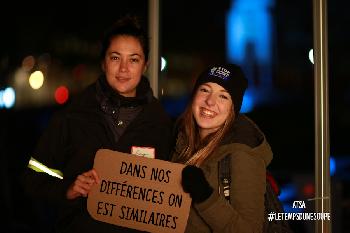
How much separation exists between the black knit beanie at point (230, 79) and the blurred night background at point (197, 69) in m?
1.02

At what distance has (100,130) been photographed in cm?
326

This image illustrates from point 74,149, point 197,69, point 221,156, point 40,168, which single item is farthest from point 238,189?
point 197,69

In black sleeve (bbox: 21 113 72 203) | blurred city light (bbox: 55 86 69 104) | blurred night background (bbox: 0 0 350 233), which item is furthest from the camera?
blurred city light (bbox: 55 86 69 104)

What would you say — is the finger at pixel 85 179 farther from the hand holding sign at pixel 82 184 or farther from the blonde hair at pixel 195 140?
the blonde hair at pixel 195 140

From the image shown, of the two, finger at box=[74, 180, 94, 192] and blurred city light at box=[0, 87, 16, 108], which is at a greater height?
blurred city light at box=[0, 87, 16, 108]

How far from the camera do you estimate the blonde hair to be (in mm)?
3098

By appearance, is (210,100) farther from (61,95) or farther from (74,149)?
(61,95)

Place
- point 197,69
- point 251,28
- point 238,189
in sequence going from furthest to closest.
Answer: point 197,69
point 251,28
point 238,189

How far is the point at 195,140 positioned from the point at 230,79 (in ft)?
1.38

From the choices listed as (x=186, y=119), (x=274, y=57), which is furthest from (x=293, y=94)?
(x=186, y=119)

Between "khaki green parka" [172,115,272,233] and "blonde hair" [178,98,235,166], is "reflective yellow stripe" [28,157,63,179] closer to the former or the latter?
"blonde hair" [178,98,235,166]

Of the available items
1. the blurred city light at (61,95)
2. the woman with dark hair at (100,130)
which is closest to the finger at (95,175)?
the woman with dark hair at (100,130)

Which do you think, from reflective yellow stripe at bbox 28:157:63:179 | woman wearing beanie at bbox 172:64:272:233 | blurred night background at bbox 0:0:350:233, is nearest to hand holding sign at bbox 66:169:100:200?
reflective yellow stripe at bbox 28:157:63:179

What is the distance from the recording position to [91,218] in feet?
10.6
